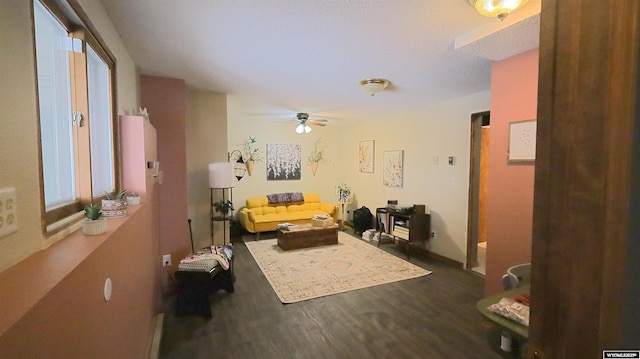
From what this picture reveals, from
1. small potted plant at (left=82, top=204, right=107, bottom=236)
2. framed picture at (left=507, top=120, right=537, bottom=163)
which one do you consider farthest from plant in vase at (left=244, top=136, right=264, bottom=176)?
small potted plant at (left=82, top=204, right=107, bottom=236)

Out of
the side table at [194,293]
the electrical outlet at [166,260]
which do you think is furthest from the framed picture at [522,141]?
the electrical outlet at [166,260]

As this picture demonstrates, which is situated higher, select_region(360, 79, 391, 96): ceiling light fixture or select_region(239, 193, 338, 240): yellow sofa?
select_region(360, 79, 391, 96): ceiling light fixture

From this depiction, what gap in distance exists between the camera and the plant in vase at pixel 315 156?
6762mm

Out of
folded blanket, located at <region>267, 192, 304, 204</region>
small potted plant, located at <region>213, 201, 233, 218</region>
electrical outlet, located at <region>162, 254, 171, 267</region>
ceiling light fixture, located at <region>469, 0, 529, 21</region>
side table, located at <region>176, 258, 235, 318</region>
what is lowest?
side table, located at <region>176, 258, 235, 318</region>

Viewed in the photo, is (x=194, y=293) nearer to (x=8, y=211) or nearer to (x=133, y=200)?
(x=133, y=200)

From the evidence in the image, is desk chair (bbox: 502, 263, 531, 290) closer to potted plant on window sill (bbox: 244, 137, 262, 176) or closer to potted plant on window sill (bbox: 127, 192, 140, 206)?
potted plant on window sill (bbox: 127, 192, 140, 206)

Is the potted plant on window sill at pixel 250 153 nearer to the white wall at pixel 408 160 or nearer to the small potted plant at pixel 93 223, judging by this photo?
the white wall at pixel 408 160

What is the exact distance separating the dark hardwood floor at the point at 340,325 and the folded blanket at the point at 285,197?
278 cm

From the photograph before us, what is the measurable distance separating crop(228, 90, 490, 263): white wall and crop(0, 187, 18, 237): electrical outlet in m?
3.57

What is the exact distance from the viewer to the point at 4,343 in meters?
0.44

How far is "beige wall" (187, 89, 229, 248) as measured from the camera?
3666 mm

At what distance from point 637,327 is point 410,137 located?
181 inches

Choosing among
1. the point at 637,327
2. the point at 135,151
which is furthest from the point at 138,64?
the point at 637,327

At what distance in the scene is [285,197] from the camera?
6160mm
